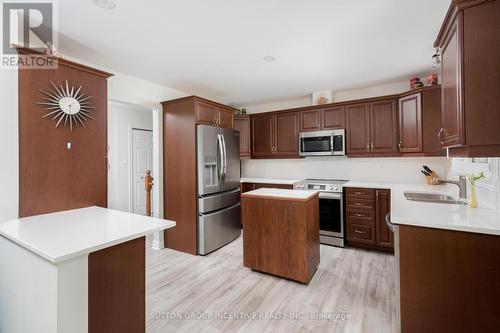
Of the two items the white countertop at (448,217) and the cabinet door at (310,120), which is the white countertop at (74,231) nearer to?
the white countertop at (448,217)

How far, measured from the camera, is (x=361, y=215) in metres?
3.31

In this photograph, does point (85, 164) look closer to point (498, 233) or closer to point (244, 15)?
point (244, 15)

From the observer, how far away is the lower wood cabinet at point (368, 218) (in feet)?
10.3

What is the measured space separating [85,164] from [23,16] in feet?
4.12

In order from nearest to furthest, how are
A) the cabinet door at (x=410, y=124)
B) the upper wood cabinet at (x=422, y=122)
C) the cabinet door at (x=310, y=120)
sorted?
the upper wood cabinet at (x=422, y=122) < the cabinet door at (x=410, y=124) < the cabinet door at (x=310, y=120)

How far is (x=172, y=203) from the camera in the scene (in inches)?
136

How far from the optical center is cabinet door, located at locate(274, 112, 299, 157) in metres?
4.21

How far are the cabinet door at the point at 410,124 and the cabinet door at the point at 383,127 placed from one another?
10 centimetres

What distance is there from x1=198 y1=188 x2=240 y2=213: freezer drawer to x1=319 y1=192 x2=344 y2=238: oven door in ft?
4.66

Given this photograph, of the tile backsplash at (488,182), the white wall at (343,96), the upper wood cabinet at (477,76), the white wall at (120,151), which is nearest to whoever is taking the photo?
the upper wood cabinet at (477,76)

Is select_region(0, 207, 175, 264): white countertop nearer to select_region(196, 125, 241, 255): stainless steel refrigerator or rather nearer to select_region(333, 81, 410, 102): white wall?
select_region(196, 125, 241, 255): stainless steel refrigerator

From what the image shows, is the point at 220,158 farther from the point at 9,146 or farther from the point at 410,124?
the point at 410,124

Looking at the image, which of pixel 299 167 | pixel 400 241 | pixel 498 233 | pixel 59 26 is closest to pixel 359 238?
pixel 299 167

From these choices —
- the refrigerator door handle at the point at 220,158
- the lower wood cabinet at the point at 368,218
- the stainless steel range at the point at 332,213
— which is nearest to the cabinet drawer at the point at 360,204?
the lower wood cabinet at the point at 368,218
